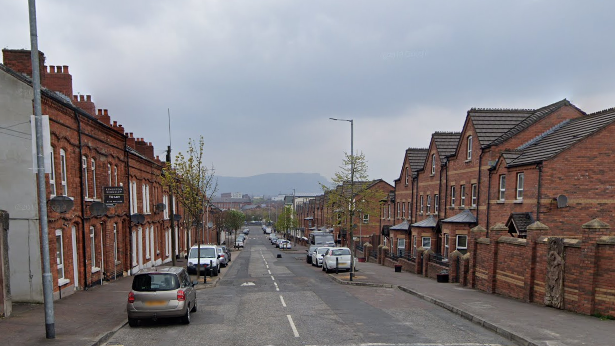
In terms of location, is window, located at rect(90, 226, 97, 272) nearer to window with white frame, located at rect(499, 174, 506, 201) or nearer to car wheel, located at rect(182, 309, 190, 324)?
car wheel, located at rect(182, 309, 190, 324)

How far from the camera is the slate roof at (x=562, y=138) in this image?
776 inches

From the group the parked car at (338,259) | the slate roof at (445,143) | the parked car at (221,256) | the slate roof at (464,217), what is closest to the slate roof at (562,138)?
the slate roof at (464,217)

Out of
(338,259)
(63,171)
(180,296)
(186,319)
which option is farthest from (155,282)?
(338,259)

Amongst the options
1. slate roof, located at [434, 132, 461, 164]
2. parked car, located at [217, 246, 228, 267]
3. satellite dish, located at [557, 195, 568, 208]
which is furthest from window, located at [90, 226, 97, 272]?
slate roof, located at [434, 132, 461, 164]

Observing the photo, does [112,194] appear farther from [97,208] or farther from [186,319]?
[186,319]

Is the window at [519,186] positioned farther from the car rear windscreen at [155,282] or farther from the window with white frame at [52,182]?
the window with white frame at [52,182]

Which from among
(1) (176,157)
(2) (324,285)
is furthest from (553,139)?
(1) (176,157)

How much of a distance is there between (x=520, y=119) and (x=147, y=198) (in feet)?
83.1

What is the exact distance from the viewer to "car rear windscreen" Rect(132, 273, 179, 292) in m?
11.2

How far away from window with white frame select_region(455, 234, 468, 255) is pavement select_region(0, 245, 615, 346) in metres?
9.33

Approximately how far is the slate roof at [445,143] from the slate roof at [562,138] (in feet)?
28.6

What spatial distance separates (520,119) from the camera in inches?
1065

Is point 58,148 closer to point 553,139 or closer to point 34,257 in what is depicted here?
point 34,257

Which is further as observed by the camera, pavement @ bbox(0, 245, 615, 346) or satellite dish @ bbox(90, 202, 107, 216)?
satellite dish @ bbox(90, 202, 107, 216)
